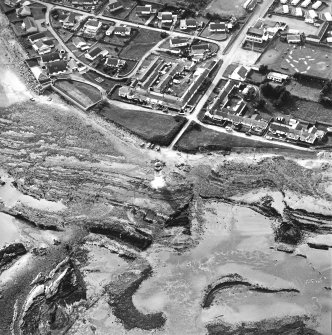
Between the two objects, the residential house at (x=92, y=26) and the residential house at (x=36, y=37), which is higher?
the residential house at (x=92, y=26)

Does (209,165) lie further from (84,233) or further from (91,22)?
(91,22)

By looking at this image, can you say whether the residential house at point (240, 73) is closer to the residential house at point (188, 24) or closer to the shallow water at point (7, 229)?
the residential house at point (188, 24)

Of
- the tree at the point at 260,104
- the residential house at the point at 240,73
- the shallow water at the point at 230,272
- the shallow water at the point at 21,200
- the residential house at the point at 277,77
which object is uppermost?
the residential house at the point at 240,73

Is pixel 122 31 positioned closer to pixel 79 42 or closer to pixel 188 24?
pixel 79 42

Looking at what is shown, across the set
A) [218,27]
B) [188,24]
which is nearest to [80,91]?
[188,24]

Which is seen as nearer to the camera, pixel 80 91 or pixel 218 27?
pixel 80 91

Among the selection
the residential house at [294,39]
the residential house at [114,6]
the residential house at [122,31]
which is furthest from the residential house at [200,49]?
the residential house at [114,6]
